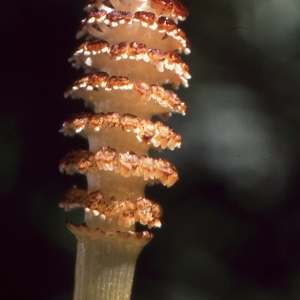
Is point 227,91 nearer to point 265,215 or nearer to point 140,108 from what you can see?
point 265,215

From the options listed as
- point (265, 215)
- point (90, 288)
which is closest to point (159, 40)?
point (90, 288)

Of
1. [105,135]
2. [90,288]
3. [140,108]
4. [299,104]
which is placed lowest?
[90,288]

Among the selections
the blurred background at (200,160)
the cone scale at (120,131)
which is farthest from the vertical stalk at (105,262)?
the blurred background at (200,160)

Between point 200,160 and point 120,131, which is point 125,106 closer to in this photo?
point 120,131

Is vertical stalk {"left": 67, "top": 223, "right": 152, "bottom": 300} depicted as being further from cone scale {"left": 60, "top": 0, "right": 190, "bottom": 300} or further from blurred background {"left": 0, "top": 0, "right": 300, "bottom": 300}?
blurred background {"left": 0, "top": 0, "right": 300, "bottom": 300}

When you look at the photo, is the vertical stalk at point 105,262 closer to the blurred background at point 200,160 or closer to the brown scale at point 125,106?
the brown scale at point 125,106

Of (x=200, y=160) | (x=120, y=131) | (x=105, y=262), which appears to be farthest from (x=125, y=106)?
(x=200, y=160)
